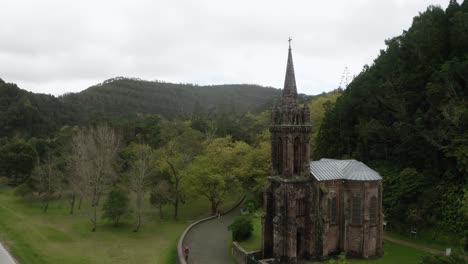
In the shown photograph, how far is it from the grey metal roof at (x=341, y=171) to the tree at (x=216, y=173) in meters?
16.9

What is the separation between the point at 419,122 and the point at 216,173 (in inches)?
909

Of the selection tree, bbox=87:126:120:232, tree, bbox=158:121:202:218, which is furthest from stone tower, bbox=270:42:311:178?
tree, bbox=87:126:120:232

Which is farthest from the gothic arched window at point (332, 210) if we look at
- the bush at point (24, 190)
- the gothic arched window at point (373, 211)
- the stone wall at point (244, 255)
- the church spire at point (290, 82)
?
the bush at point (24, 190)

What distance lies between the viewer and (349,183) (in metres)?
31.0

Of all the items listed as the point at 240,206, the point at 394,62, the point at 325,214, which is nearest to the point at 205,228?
the point at 240,206

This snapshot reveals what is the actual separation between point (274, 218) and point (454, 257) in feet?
38.4

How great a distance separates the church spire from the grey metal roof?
19.7 ft

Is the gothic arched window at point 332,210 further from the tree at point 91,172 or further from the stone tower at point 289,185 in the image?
the tree at point 91,172

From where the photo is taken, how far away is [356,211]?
3109 centimetres

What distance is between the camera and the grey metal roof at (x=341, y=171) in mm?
30672

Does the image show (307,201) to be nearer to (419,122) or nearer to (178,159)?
(419,122)

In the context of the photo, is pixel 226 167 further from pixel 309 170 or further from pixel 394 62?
pixel 394 62

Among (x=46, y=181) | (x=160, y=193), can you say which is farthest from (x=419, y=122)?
(x=46, y=181)

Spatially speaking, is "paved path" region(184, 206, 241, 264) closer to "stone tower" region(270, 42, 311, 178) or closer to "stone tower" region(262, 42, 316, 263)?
"stone tower" region(262, 42, 316, 263)
